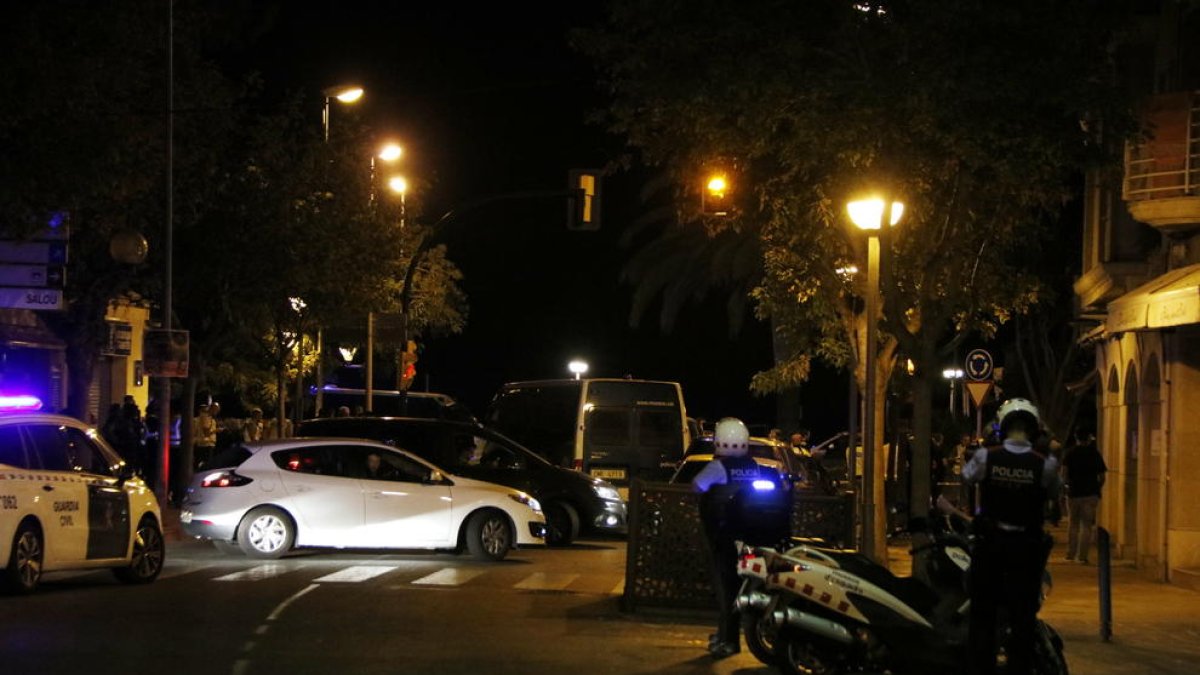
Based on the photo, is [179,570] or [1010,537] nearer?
[1010,537]

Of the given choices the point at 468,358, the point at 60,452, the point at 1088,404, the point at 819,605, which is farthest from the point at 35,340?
the point at 468,358

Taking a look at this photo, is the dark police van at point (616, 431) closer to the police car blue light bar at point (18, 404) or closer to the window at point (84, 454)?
the window at point (84, 454)

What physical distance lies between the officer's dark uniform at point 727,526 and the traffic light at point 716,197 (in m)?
7.48

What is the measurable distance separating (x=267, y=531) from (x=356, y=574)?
2.03m

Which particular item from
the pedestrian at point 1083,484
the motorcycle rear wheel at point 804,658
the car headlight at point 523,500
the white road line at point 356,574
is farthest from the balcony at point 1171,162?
the white road line at point 356,574

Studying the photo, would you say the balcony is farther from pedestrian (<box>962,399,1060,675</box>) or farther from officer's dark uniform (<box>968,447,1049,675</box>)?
officer's dark uniform (<box>968,447,1049,675</box>)

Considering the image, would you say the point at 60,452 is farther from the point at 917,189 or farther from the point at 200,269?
the point at 200,269

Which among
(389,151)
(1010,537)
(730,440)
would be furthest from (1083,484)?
(389,151)

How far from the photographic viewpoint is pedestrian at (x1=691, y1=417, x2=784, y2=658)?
11.5 m

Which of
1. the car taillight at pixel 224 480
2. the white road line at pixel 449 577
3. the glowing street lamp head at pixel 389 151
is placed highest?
the glowing street lamp head at pixel 389 151

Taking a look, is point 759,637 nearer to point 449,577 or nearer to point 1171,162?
point 449,577

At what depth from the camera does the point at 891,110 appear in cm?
1596

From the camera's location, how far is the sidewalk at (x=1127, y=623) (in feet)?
39.3

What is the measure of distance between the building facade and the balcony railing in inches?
0.4
